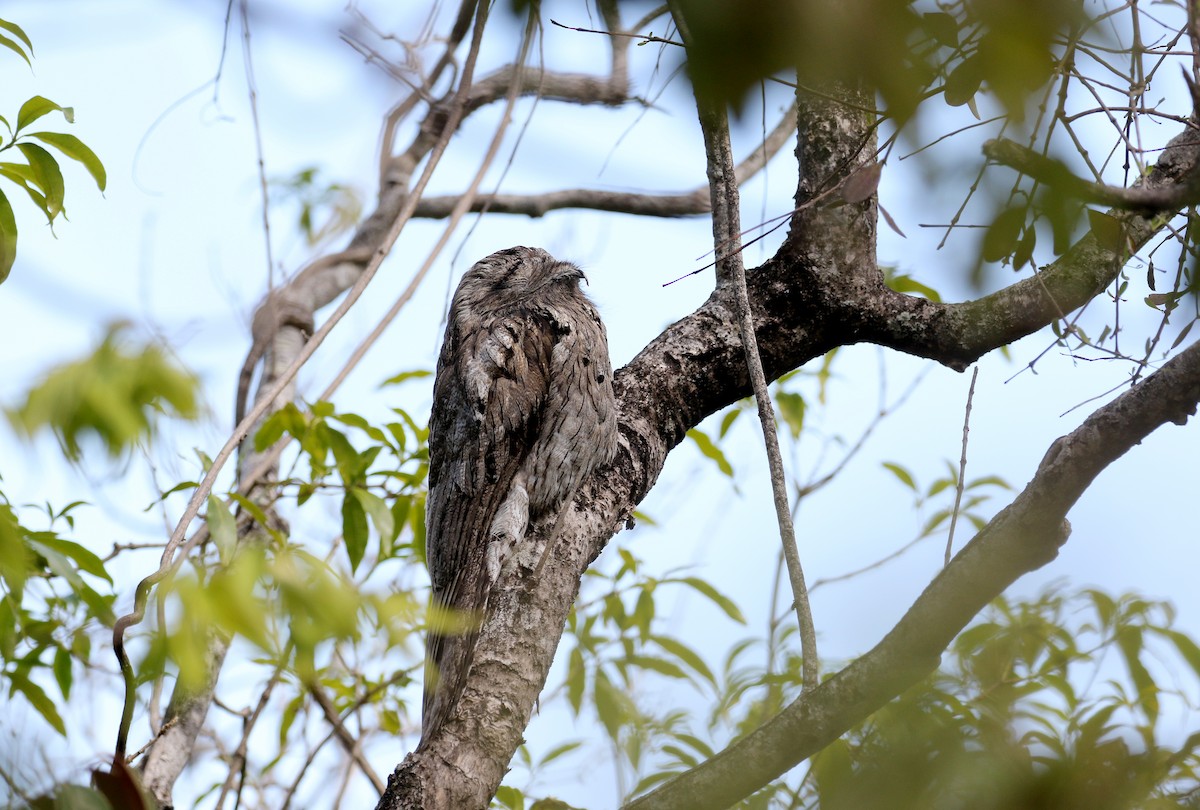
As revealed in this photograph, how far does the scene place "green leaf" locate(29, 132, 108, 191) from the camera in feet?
5.98

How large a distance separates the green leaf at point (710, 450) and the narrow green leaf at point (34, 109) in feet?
6.84

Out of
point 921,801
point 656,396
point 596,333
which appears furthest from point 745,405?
point 921,801

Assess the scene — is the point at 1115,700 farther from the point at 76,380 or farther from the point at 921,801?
the point at 76,380

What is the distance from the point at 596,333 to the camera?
3.25 metres

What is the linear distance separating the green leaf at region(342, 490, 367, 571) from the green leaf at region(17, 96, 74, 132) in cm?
151

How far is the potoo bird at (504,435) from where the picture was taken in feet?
8.36

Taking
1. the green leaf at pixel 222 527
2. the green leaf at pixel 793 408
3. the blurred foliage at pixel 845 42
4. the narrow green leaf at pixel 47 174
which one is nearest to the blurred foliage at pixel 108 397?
the green leaf at pixel 222 527

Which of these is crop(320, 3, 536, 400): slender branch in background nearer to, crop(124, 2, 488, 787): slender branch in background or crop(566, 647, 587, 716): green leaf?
crop(124, 2, 488, 787): slender branch in background

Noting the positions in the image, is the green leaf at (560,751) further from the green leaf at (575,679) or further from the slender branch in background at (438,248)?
the slender branch in background at (438,248)

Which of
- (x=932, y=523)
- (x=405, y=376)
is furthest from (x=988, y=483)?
(x=405, y=376)

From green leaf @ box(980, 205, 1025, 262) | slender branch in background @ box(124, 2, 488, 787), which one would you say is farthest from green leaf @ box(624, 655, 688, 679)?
green leaf @ box(980, 205, 1025, 262)

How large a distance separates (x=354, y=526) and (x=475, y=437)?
0.53 metres

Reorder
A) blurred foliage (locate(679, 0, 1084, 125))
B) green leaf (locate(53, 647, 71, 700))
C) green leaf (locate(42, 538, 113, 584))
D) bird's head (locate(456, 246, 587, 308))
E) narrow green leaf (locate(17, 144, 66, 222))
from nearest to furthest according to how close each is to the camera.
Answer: blurred foliage (locate(679, 0, 1084, 125))
narrow green leaf (locate(17, 144, 66, 222))
green leaf (locate(42, 538, 113, 584))
green leaf (locate(53, 647, 71, 700))
bird's head (locate(456, 246, 587, 308))

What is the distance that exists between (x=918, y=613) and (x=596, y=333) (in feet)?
6.06
